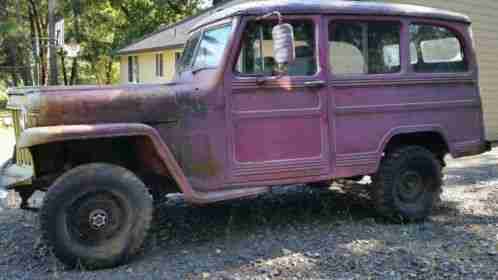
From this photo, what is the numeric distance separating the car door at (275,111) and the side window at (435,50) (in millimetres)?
1239

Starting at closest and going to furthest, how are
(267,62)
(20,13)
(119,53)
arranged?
(267,62)
(119,53)
(20,13)

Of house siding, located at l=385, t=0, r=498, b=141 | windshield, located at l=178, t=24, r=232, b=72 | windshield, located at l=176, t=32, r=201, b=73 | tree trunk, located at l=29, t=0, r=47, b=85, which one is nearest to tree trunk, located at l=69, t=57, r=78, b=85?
tree trunk, located at l=29, t=0, r=47, b=85

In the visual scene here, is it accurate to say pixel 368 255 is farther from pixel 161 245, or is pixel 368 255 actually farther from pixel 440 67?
pixel 440 67

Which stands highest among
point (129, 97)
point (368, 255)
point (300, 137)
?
point (129, 97)

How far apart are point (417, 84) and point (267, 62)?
172 centimetres

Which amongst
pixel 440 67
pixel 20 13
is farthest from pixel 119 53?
pixel 440 67

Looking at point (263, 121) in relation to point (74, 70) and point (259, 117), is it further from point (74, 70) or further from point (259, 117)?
point (74, 70)

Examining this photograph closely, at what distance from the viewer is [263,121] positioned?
4.76 meters

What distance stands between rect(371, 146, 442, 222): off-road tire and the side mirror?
1.78 m

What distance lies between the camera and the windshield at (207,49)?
4.76 m

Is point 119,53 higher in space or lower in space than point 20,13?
lower

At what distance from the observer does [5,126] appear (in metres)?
19.7

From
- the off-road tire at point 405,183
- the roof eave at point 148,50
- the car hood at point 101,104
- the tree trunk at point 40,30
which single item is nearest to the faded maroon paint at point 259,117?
the car hood at point 101,104

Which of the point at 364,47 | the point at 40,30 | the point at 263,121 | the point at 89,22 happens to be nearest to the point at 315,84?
the point at 263,121
